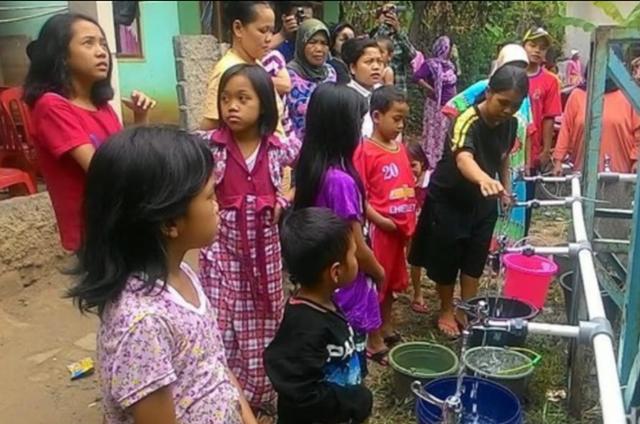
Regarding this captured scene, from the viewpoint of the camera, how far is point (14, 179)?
3854mm

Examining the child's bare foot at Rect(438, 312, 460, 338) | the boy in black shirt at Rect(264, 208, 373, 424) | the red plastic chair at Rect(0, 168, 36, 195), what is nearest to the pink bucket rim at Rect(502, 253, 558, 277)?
the child's bare foot at Rect(438, 312, 460, 338)

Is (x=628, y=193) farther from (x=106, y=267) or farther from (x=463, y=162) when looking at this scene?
(x=106, y=267)

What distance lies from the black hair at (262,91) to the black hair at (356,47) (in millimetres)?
1326

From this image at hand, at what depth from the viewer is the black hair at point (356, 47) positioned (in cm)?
367

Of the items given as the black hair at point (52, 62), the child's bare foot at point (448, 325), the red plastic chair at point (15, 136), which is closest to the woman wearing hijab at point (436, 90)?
the child's bare foot at point (448, 325)

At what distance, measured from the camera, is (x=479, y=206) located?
130 inches

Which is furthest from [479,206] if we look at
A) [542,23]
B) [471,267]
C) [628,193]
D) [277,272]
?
[542,23]

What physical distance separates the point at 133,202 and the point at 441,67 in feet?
9.56

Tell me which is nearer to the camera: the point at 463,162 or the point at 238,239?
the point at 238,239

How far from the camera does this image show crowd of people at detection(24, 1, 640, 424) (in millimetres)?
1312

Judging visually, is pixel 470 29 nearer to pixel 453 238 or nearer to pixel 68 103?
pixel 453 238

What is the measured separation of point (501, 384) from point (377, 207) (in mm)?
994

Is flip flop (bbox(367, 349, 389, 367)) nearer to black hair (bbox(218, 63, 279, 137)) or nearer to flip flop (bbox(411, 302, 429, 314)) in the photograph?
flip flop (bbox(411, 302, 429, 314))

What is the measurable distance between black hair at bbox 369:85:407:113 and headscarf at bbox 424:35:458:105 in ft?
2.58
